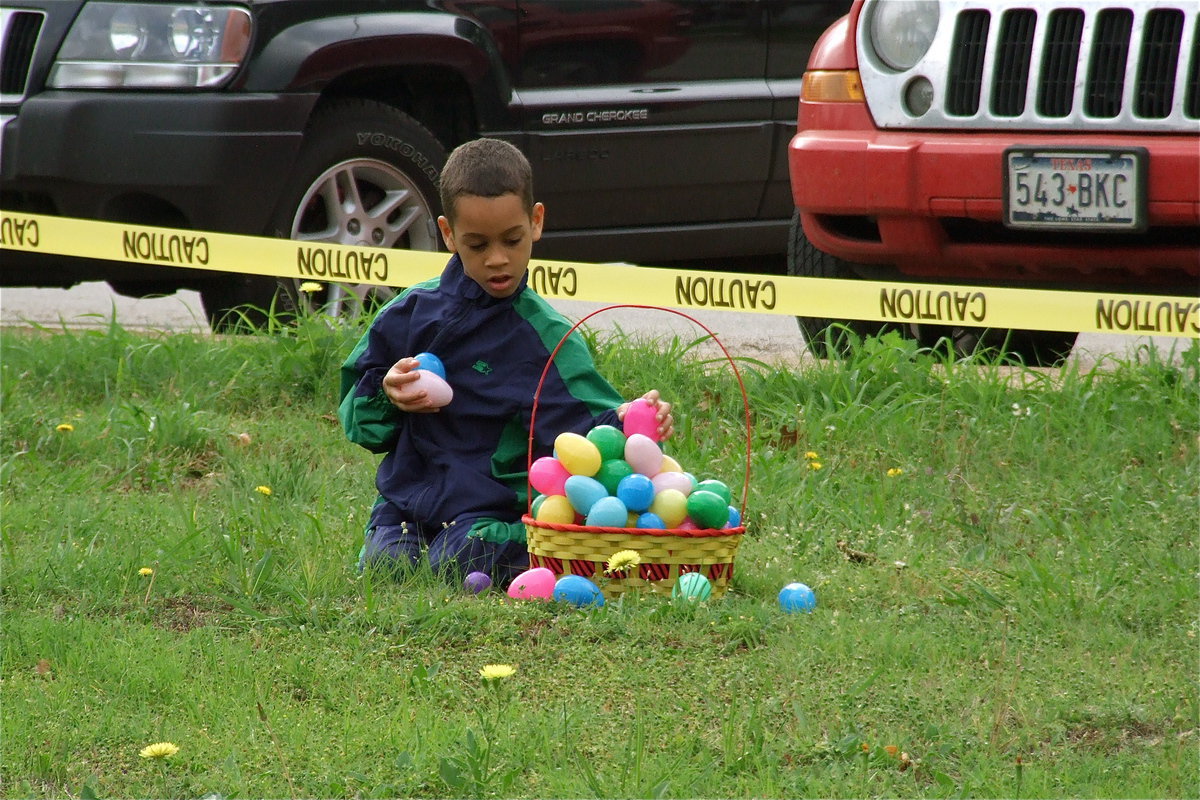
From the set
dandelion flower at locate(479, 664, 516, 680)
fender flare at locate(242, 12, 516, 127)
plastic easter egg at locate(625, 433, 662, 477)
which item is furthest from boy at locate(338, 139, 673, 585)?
fender flare at locate(242, 12, 516, 127)

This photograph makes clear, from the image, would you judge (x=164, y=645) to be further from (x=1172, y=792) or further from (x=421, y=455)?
(x=1172, y=792)

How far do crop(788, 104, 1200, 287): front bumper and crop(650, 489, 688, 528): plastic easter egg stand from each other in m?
1.94

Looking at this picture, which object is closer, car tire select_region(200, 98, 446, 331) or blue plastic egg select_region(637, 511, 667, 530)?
blue plastic egg select_region(637, 511, 667, 530)

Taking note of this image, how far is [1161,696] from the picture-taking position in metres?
2.92

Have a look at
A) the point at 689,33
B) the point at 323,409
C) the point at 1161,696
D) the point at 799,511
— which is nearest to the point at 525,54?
the point at 689,33

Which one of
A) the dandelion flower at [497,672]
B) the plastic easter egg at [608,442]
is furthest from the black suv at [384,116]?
the dandelion flower at [497,672]

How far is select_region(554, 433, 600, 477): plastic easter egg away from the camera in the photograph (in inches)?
140

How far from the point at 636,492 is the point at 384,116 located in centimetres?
289

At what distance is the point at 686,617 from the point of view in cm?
330

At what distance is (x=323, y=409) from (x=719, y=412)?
1284 mm

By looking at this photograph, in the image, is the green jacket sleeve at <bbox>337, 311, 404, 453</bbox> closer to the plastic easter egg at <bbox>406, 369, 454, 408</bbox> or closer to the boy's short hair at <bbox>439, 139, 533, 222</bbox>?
the plastic easter egg at <bbox>406, 369, 454, 408</bbox>

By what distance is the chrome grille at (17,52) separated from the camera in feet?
18.5

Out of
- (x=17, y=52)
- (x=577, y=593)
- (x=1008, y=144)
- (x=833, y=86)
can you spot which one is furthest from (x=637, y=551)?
(x=17, y=52)

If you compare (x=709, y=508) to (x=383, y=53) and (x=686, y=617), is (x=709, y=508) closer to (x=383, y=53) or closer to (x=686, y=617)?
(x=686, y=617)
